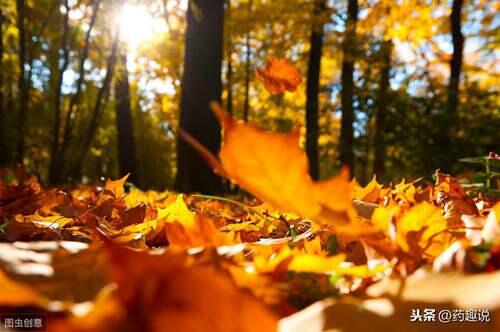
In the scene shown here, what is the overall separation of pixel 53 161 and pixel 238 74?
9698mm

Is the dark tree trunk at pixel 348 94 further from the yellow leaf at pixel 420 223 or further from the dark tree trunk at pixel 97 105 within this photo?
the yellow leaf at pixel 420 223

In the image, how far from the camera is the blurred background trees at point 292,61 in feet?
15.3

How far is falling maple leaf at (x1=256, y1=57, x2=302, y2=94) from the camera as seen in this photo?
111cm

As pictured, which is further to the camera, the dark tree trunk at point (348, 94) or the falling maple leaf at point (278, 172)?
the dark tree trunk at point (348, 94)

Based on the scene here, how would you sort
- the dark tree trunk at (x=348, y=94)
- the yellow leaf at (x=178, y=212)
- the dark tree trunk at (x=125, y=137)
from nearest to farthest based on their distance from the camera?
the yellow leaf at (x=178, y=212) → the dark tree trunk at (x=125, y=137) → the dark tree trunk at (x=348, y=94)

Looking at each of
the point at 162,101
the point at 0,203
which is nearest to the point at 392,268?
the point at 0,203

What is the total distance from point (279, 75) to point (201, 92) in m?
3.62

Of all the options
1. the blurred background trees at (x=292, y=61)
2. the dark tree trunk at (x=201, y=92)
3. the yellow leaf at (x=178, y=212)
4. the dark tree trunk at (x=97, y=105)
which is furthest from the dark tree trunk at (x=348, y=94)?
the yellow leaf at (x=178, y=212)

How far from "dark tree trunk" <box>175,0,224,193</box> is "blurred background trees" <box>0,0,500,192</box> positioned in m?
0.01

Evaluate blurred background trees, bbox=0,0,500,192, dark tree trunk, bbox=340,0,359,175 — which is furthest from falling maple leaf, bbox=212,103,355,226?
dark tree trunk, bbox=340,0,359,175

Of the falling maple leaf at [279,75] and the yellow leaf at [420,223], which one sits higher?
the falling maple leaf at [279,75]

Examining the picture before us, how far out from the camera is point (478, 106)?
835 centimetres

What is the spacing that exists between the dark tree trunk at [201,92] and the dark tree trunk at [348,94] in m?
5.30

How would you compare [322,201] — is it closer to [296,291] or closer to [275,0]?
[296,291]
